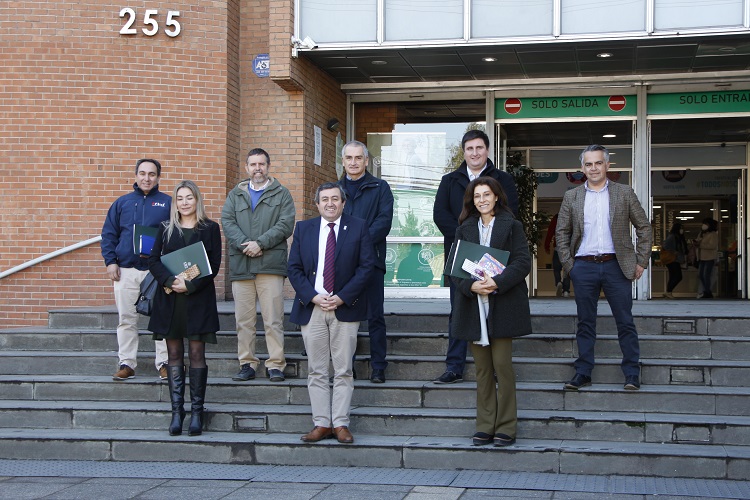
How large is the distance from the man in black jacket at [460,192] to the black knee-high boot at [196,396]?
6.35 ft

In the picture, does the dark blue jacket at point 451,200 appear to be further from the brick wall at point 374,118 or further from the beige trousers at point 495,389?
the brick wall at point 374,118

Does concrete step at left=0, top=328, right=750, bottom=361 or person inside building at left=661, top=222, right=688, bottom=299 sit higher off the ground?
person inside building at left=661, top=222, right=688, bottom=299

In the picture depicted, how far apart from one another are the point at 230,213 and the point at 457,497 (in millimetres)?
3406

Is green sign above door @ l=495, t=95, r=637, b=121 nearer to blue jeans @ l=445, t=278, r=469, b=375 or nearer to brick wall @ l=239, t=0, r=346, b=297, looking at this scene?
brick wall @ l=239, t=0, r=346, b=297

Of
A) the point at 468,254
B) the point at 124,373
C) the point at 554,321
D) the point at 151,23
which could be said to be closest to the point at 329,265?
the point at 468,254

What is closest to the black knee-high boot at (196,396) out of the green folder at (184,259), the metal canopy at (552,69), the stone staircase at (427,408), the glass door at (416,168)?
the stone staircase at (427,408)

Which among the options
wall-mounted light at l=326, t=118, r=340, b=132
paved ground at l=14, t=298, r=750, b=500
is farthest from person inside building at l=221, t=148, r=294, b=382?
wall-mounted light at l=326, t=118, r=340, b=132

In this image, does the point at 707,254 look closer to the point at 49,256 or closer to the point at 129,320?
the point at 49,256

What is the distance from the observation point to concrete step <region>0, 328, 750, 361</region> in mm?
7633

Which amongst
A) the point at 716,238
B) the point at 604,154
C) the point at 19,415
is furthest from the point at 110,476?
the point at 716,238

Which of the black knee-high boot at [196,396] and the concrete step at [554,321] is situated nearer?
the black knee-high boot at [196,396]

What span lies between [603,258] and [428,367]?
178 centimetres

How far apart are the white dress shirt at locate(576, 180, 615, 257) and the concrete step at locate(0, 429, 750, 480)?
60.5 inches

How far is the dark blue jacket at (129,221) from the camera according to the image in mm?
8000
